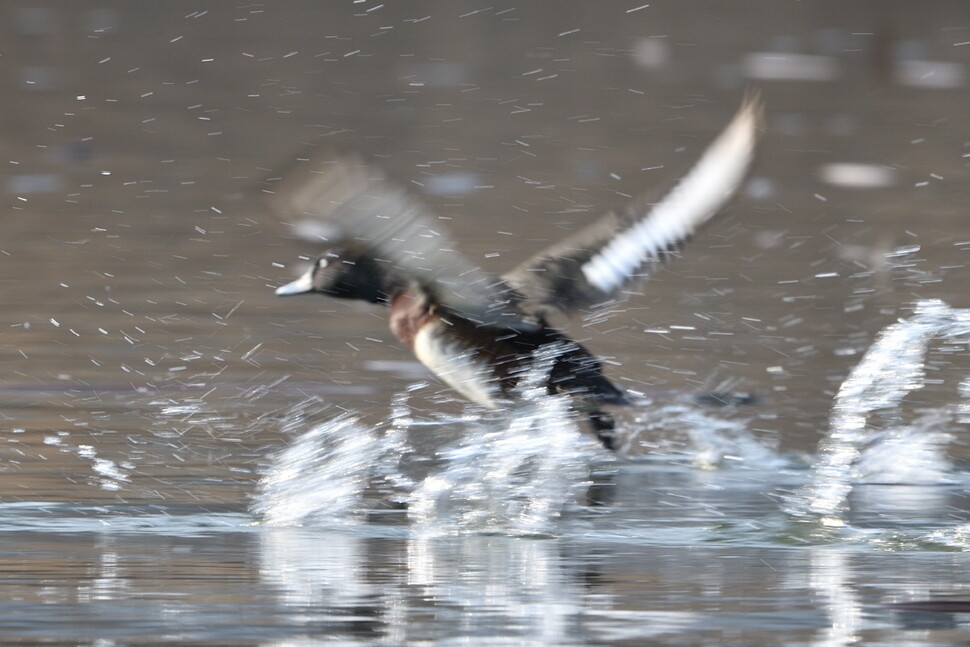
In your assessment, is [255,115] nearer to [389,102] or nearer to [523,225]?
[389,102]

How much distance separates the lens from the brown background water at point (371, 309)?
2633mm

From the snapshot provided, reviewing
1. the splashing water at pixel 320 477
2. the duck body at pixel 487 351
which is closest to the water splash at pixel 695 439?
the duck body at pixel 487 351

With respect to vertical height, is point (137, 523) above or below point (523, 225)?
below

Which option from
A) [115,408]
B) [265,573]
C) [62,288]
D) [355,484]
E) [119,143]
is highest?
[119,143]

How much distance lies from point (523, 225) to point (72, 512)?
11.3 feet

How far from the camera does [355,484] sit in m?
3.82

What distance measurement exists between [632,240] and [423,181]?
3386 mm

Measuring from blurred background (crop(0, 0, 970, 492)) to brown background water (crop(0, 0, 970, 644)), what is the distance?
0.8 inches

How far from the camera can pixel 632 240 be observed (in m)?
4.20

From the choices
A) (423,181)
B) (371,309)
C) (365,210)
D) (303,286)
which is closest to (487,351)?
(303,286)

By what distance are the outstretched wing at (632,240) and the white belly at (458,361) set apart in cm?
19

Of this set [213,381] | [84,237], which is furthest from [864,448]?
[84,237]

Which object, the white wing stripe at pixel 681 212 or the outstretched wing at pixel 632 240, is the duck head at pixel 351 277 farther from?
the white wing stripe at pixel 681 212

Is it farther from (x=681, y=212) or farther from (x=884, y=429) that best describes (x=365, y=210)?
(x=884, y=429)
